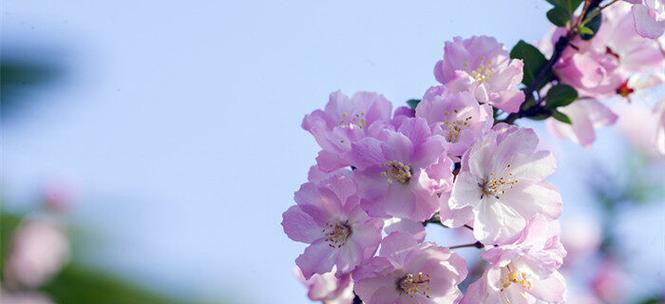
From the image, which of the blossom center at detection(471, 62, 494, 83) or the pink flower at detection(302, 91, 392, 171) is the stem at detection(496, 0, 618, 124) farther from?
the pink flower at detection(302, 91, 392, 171)

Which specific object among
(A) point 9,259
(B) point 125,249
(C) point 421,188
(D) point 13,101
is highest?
(D) point 13,101

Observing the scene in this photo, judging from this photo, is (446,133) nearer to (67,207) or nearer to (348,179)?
(348,179)

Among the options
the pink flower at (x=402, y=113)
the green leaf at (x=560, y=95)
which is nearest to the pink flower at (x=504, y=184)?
the pink flower at (x=402, y=113)

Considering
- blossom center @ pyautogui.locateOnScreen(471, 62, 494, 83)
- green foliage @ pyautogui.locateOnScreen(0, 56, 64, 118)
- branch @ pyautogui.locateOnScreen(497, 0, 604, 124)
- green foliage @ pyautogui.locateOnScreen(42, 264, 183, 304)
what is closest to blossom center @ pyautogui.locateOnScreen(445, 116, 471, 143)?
blossom center @ pyautogui.locateOnScreen(471, 62, 494, 83)

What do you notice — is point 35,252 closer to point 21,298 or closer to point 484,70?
point 21,298

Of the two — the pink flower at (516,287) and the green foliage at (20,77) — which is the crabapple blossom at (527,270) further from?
the green foliage at (20,77)

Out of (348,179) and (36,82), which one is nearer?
(348,179)

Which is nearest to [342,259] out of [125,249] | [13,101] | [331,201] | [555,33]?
[331,201]
